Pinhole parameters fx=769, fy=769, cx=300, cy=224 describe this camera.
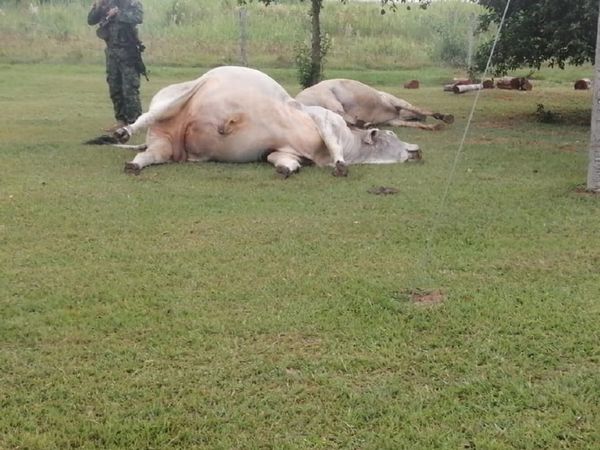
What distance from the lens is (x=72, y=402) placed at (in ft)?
9.48

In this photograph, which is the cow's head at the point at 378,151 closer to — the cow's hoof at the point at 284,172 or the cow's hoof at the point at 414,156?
the cow's hoof at the point at 414,156

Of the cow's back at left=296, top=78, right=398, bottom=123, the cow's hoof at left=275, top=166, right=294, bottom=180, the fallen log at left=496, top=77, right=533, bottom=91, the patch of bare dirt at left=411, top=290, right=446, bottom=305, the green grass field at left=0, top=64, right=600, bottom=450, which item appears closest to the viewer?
the green grass field at left=0, top=64, right=600, bottom=450

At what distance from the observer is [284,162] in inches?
279

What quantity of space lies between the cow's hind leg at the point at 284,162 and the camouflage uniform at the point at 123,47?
9.03 feet

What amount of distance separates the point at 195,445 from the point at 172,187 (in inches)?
158

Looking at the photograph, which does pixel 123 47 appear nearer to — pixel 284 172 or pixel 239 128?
pixel 239 128

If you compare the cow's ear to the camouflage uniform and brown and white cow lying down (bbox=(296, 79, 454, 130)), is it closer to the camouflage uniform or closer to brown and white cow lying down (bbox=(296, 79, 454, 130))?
brown and white cow lying down (bbox=(296, 79, 454, 130))

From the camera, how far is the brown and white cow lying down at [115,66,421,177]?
288 inches

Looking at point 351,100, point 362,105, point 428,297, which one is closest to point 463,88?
point 362,105

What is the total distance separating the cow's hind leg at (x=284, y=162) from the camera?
6.89 metres

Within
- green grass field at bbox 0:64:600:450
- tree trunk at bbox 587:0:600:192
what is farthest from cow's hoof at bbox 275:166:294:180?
tree trunk at bbox 587:0:600:192

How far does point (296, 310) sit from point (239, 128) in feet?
12.8

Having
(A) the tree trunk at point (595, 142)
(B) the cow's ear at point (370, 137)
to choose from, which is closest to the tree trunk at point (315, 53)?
(B) the cow's ear at point (370, 137)

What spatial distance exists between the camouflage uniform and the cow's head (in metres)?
3.11
